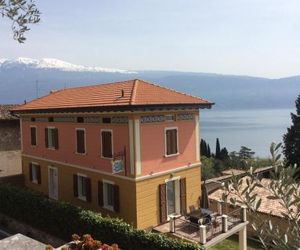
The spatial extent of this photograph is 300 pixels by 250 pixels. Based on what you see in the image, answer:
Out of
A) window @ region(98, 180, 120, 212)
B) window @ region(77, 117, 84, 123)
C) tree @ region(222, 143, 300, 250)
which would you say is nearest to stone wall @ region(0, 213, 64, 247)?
window @ region(98, 180, 120, 212)

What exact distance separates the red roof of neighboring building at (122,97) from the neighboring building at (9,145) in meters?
5.17

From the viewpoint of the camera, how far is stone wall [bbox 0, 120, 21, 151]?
29.8m

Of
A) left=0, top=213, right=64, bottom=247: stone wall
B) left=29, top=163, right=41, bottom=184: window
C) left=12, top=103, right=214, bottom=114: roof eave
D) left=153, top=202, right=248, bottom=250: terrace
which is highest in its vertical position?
left=12, top=103, right=214, bottom=114: roof eave

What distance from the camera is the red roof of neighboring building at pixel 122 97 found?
763 inches

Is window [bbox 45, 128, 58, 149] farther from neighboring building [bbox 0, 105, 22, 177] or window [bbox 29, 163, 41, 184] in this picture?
neighboring building [bbox 0, 105, 22, 177]

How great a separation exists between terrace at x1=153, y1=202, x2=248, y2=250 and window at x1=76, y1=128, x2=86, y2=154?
20.3 feet

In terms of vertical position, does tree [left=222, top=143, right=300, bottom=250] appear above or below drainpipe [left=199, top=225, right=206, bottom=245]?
above

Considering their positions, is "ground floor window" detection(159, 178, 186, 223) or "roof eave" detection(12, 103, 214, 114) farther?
"ground floor window" detection(159, 178, 186, 223)

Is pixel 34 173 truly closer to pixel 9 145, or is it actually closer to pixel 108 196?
pixel 9 145

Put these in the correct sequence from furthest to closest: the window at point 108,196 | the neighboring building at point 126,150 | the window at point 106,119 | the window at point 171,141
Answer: the window at point 108,196 → the window at point 171,141 → the window at point 106,119 → the neighboring building at point 126,150

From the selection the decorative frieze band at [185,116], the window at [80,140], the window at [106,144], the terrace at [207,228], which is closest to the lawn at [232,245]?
the terrace at [207,228]

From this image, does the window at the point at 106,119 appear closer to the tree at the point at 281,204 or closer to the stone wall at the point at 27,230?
the stone wall at the point at 27,230

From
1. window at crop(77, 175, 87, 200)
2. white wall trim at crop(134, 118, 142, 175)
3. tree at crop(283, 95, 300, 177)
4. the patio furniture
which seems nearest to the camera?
the patio furniture

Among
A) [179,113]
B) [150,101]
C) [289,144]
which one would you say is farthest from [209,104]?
[289,144]
